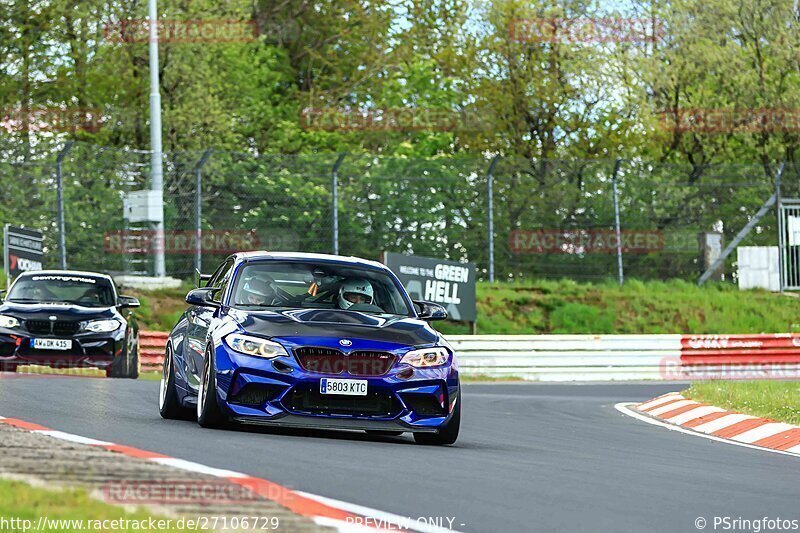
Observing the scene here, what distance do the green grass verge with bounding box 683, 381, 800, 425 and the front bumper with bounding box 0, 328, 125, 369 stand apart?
23.5 feet

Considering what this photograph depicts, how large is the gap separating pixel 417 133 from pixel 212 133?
29.7 feet

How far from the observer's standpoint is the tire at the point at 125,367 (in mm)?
19703

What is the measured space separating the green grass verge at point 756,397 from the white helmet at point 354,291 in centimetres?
441

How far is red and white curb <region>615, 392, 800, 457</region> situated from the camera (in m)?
13.1

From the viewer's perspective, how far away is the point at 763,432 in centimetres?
1360

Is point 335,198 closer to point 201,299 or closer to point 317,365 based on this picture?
point 201,299

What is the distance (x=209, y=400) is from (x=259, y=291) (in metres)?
1.26

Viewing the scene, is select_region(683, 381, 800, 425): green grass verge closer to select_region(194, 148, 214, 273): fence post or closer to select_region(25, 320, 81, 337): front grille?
select_region(25, 320, 81, 337): front grille

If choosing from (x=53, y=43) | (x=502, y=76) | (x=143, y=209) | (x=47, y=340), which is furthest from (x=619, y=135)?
(x=47, y=340)
